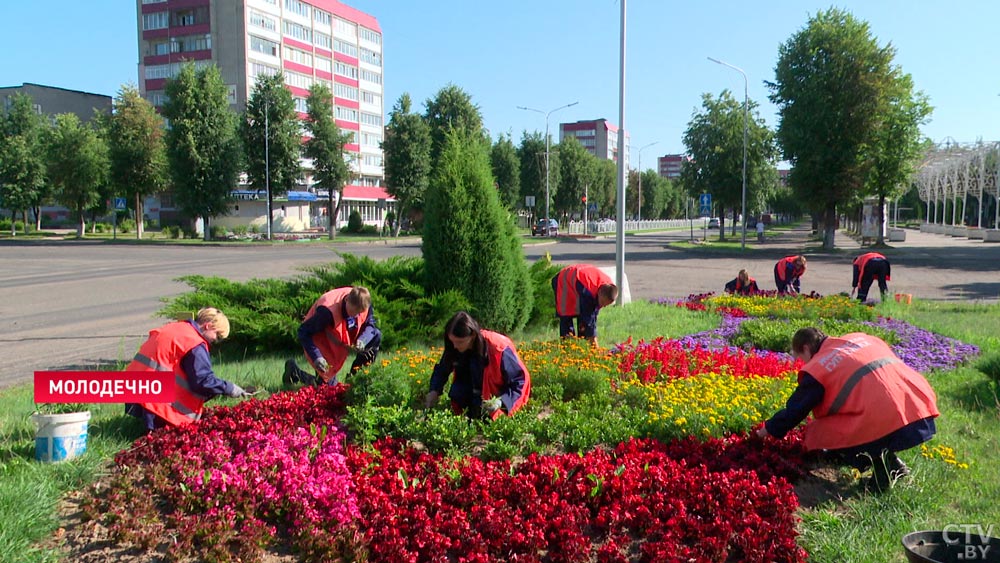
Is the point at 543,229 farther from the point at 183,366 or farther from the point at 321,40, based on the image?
the point at 183,366

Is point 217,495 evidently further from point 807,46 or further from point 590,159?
point 590,159

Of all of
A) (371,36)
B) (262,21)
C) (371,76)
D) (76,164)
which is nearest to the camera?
(76,164)

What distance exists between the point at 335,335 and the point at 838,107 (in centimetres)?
3560

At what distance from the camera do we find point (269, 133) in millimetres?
51625

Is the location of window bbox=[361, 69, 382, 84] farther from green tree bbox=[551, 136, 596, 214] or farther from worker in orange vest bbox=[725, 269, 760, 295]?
worker in orange vest bbox=[725, 269, 760, 295]

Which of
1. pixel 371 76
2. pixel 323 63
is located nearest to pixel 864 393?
pixel 323 63

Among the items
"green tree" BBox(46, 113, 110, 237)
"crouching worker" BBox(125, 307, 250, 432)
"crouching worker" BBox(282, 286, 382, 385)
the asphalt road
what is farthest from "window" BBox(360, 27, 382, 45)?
"crouching worker" BBox(125, 307, 250, 432)

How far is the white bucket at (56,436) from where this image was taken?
4602 mm

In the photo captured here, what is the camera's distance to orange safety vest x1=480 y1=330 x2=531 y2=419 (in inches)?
210

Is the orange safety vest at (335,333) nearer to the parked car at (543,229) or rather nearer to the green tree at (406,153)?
the green tree at (406,153)

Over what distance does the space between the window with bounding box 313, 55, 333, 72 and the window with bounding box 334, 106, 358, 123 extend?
4.34 m

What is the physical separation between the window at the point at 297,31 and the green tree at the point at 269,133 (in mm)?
23524

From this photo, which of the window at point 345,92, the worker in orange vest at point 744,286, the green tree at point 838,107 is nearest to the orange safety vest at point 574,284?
the worker in orange vest at point 744,286

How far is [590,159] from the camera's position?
76250mm
